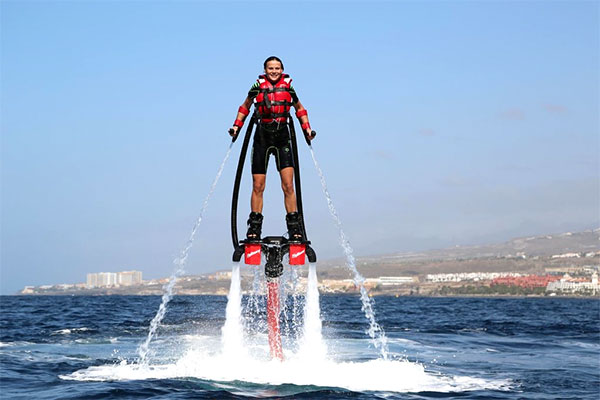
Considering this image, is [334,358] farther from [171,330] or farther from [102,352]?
[171,330]

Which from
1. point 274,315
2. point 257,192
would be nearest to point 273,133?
point 257,192

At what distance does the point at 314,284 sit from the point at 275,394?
2830 millimetres

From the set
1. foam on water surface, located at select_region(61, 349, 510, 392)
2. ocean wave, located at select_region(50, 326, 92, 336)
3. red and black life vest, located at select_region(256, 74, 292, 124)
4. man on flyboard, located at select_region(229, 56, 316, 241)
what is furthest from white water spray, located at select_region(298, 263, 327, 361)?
ocean wave, located at select_region(50, 326, 92, 336)

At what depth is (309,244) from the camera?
15.7m

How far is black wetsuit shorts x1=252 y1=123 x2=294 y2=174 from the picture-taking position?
15.7 metres

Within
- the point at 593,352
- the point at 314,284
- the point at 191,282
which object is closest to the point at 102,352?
the point at 314,284

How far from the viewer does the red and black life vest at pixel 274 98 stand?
1516cm

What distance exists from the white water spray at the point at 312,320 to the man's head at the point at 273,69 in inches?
154

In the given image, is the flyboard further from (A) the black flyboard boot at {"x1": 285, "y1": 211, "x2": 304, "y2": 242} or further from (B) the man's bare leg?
(B) the man's bare leg

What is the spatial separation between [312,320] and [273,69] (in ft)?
17.0

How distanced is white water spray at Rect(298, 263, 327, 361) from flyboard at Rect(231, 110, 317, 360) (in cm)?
43

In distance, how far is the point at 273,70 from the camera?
15156mm

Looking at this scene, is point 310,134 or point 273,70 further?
point 310,134

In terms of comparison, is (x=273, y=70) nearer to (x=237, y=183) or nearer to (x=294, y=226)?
(x=237, y=183)
